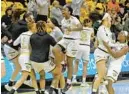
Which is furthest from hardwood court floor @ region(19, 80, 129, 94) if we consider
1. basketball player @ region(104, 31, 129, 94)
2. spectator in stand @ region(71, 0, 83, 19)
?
spectator in stand @ region(71, 0, 83, 19)

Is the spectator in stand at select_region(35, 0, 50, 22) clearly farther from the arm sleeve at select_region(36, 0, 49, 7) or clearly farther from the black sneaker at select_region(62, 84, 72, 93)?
the black sneaker at select_region(62, 84, 72, 93)

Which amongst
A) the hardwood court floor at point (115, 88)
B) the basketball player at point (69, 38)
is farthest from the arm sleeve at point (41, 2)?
the basketball player at point (69, 38)

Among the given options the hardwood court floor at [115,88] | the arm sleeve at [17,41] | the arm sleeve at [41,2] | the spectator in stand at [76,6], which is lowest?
the hardwood court floor at [115,88]

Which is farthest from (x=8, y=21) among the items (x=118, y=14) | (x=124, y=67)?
(x=118, y=14)

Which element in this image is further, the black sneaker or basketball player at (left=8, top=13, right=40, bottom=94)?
the black sneaker

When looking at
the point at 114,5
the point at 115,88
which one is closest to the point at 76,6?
the point at 115,88

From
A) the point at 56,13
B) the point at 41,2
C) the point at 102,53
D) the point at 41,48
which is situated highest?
the point at 41,2

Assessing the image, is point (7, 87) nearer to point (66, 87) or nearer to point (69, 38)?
point (66, 87)

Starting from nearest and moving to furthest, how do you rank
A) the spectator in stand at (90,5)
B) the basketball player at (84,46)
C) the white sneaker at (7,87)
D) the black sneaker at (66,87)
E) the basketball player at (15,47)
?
the basketball player at (15,47) → the black sneaker at (66,87) → the white sneaker at (7,87) → the basketball player at (84,46) → the spectator in stand at (90,5)

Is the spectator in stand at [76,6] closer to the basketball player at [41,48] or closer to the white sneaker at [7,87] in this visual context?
the white sneaker at [7,87]

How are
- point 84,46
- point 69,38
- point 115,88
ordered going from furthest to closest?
point 84,46 < point 115,88 < point 69,38

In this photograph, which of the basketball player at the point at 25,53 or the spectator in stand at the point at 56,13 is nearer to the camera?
the basketball player at the point at 25,53

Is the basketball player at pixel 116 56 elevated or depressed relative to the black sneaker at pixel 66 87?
elevated

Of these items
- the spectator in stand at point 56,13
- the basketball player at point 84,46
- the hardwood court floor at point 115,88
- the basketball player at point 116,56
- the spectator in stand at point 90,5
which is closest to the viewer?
the basketball player at point 116,56
